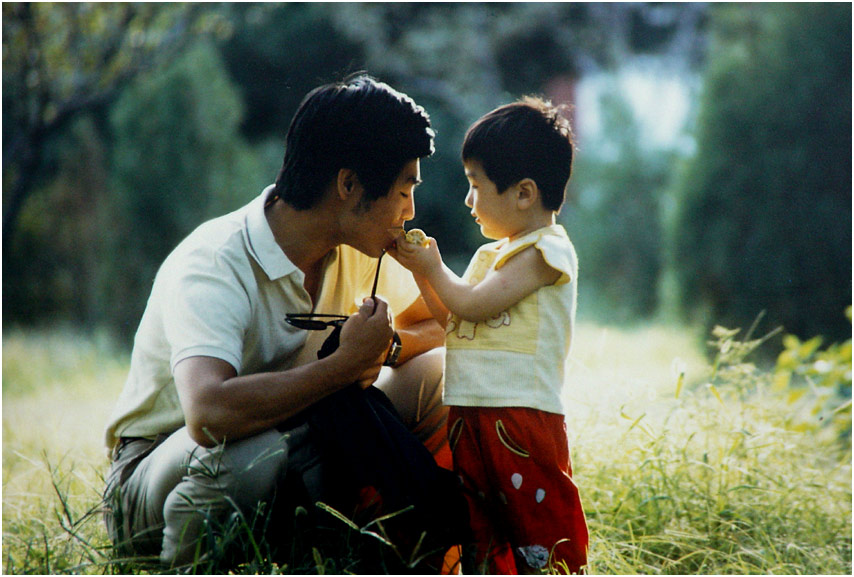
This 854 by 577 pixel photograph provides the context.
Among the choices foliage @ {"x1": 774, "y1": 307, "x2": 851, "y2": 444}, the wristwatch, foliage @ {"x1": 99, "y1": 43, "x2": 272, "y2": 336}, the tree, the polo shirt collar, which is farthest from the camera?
foliage @ {"x1": 99, "y1": 43, "x2": 272, "y2": 336}

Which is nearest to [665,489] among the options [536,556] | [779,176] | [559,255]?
[536,556]

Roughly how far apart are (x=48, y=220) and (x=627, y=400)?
25.9 feet

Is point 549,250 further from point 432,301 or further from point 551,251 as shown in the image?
point 432,301

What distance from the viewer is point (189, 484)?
2.14m

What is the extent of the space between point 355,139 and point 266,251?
0.43 metres

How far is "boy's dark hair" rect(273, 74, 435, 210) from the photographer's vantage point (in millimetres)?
2428

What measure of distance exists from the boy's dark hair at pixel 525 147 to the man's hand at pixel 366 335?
0.52 metres

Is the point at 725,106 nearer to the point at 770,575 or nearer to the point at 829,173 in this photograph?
the point at 829,173

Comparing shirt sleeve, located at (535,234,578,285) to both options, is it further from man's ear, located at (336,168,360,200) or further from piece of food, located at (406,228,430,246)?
man's ear, located at (336,168,360,200)

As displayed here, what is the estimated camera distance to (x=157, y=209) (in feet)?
28.1

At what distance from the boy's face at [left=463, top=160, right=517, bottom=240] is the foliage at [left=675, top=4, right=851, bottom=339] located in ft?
16.6

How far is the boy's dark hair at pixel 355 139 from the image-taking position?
2.43 m

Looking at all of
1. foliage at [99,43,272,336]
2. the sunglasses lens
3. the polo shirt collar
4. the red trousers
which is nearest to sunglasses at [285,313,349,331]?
the sunglasses lens

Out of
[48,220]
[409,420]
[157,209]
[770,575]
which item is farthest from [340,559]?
[48,220]
